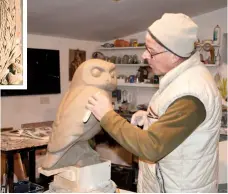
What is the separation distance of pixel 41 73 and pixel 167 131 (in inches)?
120

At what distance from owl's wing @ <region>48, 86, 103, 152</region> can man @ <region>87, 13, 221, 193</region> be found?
0.19 meters

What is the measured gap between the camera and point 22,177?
2982mm

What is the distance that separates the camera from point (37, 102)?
397 cm

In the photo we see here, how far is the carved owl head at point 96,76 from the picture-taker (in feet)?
4.71

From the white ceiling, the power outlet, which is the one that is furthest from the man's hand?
the power outlet

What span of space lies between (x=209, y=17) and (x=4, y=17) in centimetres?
370

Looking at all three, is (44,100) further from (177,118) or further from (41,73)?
(177,118)

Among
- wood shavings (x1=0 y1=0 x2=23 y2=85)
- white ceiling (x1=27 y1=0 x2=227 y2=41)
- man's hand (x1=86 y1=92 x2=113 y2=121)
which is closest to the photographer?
wood shavings (x1=0 y1=0 x2=23 y2=85)

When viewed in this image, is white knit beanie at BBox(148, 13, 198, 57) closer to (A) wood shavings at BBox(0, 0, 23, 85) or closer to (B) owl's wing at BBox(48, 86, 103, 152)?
(B) owl's wing at BBox(48, 86, 103, 152)

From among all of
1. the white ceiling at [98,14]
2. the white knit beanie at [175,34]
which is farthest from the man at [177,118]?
the white ceiling at [98,14]

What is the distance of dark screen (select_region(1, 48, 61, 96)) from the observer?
3696 millimetres

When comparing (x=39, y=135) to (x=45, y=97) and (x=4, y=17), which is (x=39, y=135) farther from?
(x=4, y=17)

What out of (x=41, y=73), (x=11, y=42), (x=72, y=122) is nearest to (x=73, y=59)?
(x=41, y=73)

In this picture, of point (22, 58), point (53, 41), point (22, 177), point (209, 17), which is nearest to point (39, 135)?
point (22, 177)
